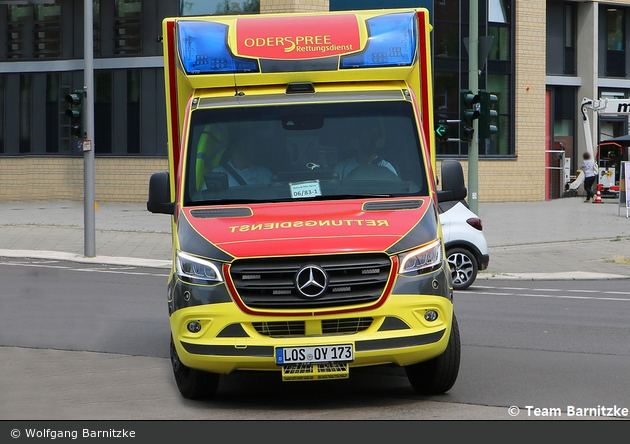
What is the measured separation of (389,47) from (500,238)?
1585cm

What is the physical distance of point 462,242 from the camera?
1443 cm

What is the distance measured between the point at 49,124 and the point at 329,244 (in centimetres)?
3047

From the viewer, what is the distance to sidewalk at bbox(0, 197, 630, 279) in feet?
61.6

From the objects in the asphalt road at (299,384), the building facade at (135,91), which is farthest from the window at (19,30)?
the asphalt road at (299,384)

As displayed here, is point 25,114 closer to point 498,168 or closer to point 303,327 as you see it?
point 498,168

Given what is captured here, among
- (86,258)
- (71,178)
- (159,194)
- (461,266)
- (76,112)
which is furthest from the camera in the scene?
(71,178)

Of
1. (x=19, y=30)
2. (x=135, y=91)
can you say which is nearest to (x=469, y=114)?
(x=135, y=91)

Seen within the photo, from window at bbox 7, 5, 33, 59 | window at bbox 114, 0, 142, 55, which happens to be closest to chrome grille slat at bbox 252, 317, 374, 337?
window at bbox 114, 0, 142, 55

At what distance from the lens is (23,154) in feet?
116

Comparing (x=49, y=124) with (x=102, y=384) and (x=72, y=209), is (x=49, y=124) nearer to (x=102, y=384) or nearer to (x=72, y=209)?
(x=72, y=209)

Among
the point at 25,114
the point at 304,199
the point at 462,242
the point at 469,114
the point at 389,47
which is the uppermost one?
the point at 25,114

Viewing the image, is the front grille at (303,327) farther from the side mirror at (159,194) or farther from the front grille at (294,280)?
the side mirror at (159,194)

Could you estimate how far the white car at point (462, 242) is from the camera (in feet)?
47.2

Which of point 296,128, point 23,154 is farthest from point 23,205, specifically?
point 296,128
